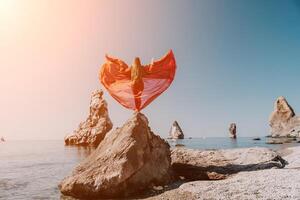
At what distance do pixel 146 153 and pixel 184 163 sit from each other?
5.37m

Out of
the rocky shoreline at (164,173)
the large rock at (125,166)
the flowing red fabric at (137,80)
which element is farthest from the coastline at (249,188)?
the flowing red fabric at (137,80)

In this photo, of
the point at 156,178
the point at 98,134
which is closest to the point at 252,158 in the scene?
the point at 156,178

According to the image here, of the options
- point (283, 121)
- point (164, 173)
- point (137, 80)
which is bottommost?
point (283, 121)

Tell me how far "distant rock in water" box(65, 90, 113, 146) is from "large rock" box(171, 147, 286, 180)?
81607mm

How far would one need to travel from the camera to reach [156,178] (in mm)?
19750

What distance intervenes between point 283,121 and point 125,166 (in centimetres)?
16416

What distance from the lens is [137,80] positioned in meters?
23.5

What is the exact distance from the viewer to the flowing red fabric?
2344cm

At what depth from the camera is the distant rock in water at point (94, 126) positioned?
10544 cm

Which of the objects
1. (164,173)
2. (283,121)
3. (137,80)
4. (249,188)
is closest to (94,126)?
(137,80)

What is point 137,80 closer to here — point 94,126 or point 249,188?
point 249,188

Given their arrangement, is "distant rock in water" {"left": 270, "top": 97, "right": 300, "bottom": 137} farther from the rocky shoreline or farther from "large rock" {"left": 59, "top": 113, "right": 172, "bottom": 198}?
"large rock" {"left": 59, "top": 113, "right": 172, "bottom": 198}

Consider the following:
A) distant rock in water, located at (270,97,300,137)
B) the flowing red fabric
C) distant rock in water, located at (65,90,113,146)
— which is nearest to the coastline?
the flowing red fabric

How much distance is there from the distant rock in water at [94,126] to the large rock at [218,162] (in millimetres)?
81607
